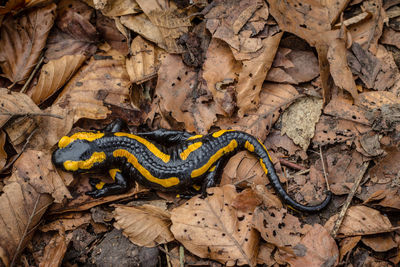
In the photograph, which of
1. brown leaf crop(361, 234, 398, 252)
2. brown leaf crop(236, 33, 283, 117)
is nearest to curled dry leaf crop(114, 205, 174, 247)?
brown leaf crop(236, 33, 283, 117)

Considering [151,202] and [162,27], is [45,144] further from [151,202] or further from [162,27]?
[162,27]

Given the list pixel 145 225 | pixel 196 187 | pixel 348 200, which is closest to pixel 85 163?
pixel 145 225

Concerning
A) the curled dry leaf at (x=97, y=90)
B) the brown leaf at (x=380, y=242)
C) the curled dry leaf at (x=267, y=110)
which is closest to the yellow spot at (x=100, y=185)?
the curled dry leaf at (x=97, y=90)

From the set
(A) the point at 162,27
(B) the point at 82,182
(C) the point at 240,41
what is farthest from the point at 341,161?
(B) the point at 82,182

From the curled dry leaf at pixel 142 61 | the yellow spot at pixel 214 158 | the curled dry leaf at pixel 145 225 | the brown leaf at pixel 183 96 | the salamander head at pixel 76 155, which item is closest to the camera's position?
the curled dry leaf at pixel 145 225

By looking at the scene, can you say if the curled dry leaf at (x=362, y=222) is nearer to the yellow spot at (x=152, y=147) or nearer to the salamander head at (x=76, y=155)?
the yellow spot at (x=152, y=147)

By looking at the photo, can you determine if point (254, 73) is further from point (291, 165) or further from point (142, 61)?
point (142, 61)
